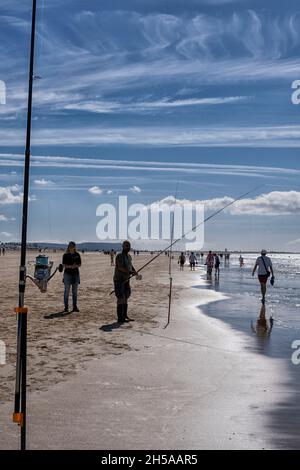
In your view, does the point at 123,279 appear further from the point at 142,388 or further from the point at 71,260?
the point at 142,388

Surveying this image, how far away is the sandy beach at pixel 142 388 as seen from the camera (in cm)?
488

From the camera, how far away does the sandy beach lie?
4.88m

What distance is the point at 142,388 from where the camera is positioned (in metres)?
6.50

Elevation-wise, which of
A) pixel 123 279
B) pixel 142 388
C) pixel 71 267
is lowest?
pixel 142 388
